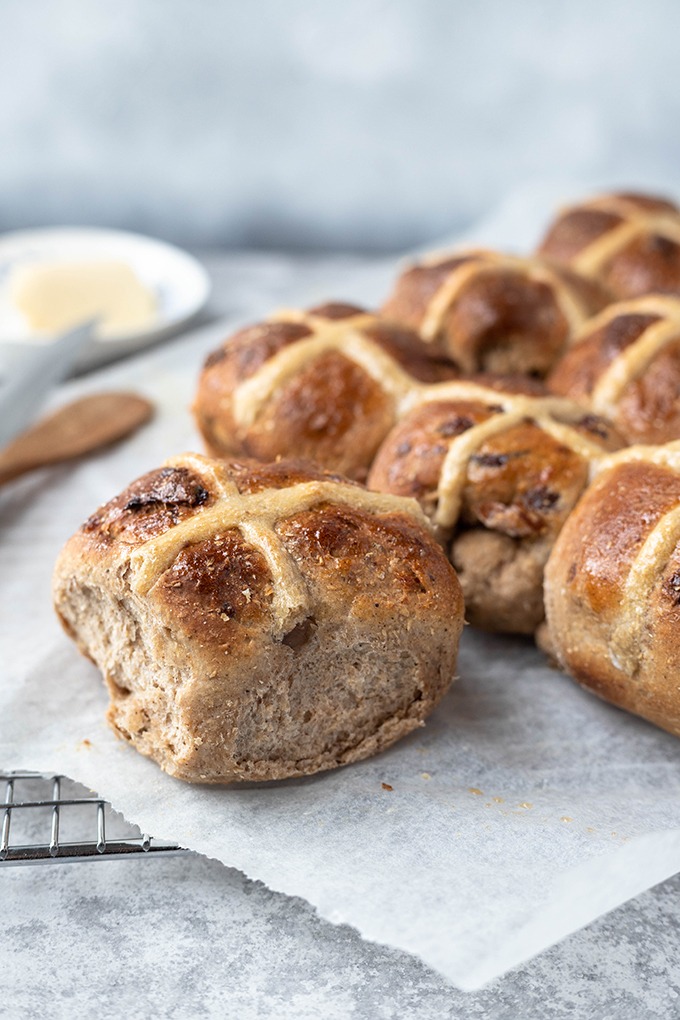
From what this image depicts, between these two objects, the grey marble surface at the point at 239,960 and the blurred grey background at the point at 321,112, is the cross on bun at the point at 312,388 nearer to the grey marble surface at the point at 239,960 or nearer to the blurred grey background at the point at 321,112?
the grey marble surface at the point at 239,960

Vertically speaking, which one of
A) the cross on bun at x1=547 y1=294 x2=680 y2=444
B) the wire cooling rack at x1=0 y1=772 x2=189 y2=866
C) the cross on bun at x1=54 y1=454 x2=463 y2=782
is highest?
the cross on bun at x1=547 y1=294 x2=680 y2=444

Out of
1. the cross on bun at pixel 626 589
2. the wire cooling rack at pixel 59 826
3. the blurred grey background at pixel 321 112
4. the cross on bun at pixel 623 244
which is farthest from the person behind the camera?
the blurred grey background at pixel 321 112

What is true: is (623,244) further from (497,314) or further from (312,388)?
(312,388)

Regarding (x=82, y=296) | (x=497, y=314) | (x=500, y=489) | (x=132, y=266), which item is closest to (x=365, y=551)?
(x=500, y=489)

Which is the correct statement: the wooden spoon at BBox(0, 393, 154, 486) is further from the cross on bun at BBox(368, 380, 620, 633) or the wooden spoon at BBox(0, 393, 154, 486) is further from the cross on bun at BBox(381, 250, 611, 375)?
the cross on bun at BBox(368, 380, 620, 633)

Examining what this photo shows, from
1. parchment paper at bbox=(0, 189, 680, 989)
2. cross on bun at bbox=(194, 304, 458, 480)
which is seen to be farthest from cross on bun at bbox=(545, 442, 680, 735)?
cross on bun at bbox=(194, 304, 458, 480)

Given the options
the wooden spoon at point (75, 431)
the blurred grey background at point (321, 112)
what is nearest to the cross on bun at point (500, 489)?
the wooden spoon at point (75, 431)
